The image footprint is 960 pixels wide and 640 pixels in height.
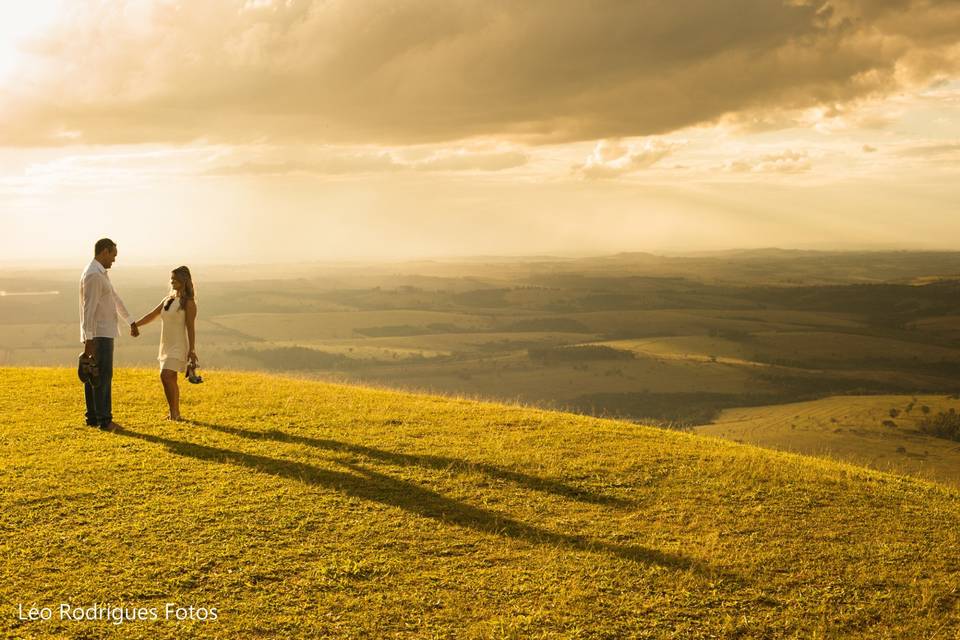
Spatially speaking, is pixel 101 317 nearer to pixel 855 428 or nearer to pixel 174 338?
pixel 174 338

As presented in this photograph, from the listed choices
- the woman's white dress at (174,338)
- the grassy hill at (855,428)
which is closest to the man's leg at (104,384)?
the woman's white dress at (174,338)

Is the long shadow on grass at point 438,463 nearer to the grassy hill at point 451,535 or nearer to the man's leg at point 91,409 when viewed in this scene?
the grassy hill at point 451,535

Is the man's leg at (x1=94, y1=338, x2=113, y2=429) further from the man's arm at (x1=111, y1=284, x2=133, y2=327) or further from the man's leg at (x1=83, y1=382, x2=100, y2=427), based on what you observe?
the man's arm at (x1=111, y1=284, x2=133, y2=327)

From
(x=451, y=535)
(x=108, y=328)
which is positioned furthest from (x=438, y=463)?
(x=108, y=328)

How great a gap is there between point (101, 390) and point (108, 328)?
1160mm

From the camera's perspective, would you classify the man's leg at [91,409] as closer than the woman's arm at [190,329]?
No

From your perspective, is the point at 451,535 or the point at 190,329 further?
the point at 190,329

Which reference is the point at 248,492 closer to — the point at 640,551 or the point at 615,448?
the point at 640,551

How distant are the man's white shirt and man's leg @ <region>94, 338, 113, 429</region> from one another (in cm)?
21

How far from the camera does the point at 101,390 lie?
12.8 metres

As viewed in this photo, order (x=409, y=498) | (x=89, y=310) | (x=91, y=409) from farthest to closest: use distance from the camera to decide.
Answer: (x=91, y=409) → (x=89, y=310) → (x=409, y=498)

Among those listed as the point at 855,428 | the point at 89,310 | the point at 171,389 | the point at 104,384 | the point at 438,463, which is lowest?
the point at 855,428

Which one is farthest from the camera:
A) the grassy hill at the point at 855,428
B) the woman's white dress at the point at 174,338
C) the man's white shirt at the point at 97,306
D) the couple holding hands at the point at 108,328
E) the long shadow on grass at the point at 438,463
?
the grassy hill at the point at 855,428

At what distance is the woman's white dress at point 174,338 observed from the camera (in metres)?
12.6
